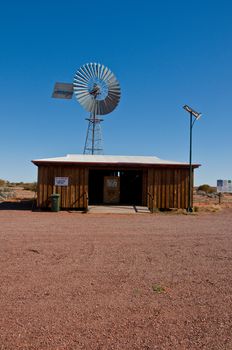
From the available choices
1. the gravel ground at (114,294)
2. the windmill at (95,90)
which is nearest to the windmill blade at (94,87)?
the windmill at (95,90)

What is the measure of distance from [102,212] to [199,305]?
15.6 meters

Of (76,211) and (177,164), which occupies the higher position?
(177,164)

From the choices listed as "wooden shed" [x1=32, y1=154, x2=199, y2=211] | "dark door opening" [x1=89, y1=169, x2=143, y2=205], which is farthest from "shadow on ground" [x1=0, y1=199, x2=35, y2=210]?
"dark door opening" [x1=89, y1=169, x2=143, y2=205]

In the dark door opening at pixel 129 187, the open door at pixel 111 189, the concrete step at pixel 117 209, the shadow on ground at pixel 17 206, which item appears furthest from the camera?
the dark door opening at pixel 129 187

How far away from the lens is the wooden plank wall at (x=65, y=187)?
21.6 m

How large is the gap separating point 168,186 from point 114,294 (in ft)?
56.1

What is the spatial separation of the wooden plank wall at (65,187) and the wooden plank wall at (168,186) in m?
4.16

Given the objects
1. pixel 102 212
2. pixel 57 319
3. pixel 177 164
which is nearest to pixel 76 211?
pixel 102 212

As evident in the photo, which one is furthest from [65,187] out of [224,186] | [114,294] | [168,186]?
[114,294]

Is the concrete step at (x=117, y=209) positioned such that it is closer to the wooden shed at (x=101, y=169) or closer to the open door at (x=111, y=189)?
the wooden shed at (x=101, y=169)

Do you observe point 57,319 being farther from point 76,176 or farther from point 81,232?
point 76,176

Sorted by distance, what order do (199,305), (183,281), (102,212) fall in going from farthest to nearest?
(102,212)
(183,281)
(199,305)

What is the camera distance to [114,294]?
5613 mm

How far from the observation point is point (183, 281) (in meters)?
6.45
